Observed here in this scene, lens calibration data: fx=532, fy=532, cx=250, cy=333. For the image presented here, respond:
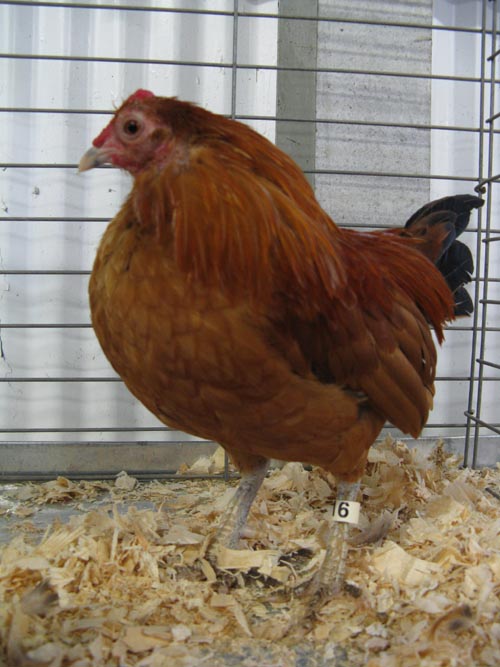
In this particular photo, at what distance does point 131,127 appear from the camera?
4.39 feet

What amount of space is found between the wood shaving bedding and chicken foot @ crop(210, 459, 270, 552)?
6 centimetres

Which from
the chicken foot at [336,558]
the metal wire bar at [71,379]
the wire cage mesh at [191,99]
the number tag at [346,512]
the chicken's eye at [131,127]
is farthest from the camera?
the wire cage mesh at [191,99]

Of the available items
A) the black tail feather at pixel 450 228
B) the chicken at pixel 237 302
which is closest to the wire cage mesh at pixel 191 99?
the black tail feather at pixel 450 228

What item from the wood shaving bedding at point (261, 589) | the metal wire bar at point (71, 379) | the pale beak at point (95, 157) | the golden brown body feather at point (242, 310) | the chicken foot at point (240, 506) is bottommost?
the wood shaving bedding at point (261, 589)

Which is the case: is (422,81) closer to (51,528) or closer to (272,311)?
A: (272,311)

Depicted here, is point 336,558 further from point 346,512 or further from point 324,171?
point 324,171

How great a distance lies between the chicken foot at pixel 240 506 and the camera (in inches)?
70.1

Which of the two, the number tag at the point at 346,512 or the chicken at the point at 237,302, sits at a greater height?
the chicken at the point at 237,302

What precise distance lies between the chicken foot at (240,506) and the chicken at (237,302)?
332 mm

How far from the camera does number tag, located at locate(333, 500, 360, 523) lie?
1655mm

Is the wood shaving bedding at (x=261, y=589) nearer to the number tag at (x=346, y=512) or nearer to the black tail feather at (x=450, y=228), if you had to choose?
the number tag at (x=346, y=512)

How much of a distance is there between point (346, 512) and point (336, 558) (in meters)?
0.14

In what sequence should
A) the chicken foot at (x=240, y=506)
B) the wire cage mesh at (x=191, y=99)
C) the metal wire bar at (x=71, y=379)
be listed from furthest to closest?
the wire cage mesh at (x=191, y=99), the metal wire bar at (x=71, y=379), the chicken foot at (x=240, y=506)

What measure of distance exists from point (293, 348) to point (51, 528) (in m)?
1.17
